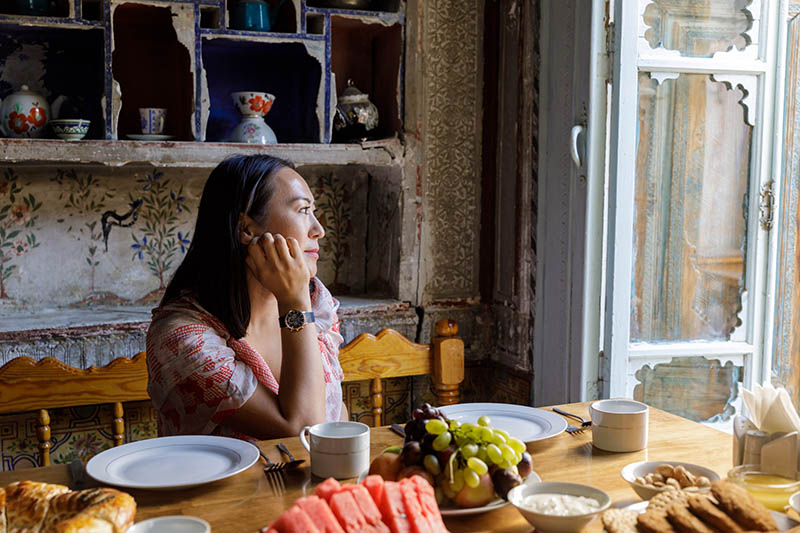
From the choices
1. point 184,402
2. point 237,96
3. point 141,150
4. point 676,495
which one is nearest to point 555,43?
point 237,96

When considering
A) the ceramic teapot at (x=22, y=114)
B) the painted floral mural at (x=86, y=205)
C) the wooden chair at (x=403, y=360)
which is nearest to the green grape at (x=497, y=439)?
the wooden chair at (x=403, y=360)

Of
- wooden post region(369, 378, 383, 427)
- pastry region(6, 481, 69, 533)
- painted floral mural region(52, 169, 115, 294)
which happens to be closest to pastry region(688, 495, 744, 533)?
pastry region(6, 481, 69, 533)

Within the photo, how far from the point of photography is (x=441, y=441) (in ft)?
3.49

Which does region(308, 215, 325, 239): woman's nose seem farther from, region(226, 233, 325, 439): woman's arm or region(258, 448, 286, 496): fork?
region(258, 448, 286, 496): fork

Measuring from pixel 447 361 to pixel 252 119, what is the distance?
1085 mm

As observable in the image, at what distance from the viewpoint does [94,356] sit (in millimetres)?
2496

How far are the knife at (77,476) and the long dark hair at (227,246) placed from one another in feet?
1.76

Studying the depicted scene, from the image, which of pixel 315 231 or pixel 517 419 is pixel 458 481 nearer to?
pixel 517 419

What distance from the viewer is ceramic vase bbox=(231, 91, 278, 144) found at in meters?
2.65

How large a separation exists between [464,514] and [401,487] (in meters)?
0.15

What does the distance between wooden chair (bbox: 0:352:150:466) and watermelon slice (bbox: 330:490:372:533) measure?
1713 millimetres

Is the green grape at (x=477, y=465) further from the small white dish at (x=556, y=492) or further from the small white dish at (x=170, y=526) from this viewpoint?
the small white dish at (x=170, y=526)

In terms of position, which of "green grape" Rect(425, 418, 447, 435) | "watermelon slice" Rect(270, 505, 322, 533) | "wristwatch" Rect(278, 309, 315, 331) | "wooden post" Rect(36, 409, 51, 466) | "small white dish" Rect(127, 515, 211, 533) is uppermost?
"wristwatch" Rect(278, 309, 315, 331)

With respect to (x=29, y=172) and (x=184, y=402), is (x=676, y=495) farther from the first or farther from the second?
(x=29, y=172)
